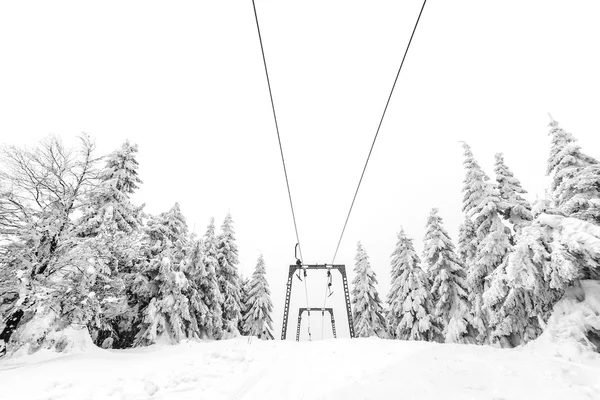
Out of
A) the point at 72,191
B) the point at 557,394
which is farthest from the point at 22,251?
the point at 557,394

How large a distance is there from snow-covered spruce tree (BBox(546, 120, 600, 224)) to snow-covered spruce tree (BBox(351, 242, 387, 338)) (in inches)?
769

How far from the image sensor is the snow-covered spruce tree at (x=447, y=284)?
61.7ft

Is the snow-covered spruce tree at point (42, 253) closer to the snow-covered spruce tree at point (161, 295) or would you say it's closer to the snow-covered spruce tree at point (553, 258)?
the snow-covered spruce tree at point (161, 295)

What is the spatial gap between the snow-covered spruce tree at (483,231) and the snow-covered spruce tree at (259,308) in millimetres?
20159

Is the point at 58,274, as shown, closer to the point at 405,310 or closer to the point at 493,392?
the point at 493,392

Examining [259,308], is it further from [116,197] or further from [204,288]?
[116,197]

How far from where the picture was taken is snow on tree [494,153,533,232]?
15.0 metres

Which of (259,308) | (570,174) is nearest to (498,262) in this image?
(570,174)

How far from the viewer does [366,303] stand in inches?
1137

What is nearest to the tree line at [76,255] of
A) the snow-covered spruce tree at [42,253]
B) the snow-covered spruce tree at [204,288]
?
the snow-covered spruce tree at [42,253]

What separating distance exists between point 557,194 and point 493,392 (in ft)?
42.3

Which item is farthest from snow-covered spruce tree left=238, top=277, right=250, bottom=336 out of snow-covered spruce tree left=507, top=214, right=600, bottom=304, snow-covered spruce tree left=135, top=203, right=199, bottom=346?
A: snow-covered spruce tree left=507, top=214, right=600, bottom=304

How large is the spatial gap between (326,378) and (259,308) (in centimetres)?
2426

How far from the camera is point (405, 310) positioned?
2228 cm
